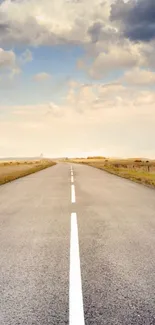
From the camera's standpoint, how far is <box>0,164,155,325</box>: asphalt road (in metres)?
3.24

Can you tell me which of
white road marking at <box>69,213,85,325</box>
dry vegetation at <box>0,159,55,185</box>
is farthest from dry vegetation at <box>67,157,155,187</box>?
white road marking at <box>69,213,85,325</box>

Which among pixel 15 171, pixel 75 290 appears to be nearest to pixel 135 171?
pixel 15 171

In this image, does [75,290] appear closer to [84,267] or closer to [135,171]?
[84,267]

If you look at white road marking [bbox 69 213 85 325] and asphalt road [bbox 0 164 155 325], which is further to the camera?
asphalt road [bbox 0 164 155 325]

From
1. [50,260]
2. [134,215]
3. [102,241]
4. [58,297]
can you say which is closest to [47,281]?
[58,297]

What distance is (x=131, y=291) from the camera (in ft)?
12.3

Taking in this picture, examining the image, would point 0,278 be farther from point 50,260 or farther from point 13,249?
point 13,249

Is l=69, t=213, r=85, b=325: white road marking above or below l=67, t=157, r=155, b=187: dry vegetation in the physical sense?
above

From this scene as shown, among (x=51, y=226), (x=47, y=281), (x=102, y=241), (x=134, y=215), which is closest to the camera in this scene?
(x=47, y=281)

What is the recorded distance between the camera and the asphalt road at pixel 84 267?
324 centimetres

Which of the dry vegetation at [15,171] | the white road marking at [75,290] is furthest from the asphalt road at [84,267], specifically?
the dry vegetation at [15,171]

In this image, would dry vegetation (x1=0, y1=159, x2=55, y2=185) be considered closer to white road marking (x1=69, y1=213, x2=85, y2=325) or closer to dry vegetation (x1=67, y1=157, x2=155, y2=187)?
dry vegetation (x1=67, y1=157, x2=155, y2=187)

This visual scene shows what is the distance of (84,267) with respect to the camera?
4594mm

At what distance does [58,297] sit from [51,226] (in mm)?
3878
